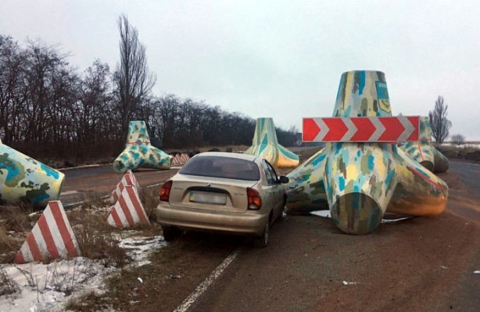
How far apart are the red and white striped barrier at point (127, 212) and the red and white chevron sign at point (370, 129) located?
154 inches

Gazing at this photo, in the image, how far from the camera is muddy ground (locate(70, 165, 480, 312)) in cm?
436

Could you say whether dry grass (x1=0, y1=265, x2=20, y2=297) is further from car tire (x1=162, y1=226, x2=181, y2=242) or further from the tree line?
the tree line

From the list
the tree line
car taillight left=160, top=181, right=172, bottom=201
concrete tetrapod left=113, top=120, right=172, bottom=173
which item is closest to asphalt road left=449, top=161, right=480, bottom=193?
car taillight left=160, top=181, right=172, bottom=201

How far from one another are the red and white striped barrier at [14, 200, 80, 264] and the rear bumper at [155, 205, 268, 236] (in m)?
1.44

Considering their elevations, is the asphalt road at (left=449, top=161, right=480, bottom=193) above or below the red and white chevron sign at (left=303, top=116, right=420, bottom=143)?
below

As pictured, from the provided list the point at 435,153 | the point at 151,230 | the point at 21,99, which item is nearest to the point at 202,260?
the point at 151,230

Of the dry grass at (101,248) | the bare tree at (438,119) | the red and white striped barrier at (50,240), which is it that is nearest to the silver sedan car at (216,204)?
the dry grass at (101,248)

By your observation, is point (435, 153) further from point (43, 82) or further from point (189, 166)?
point (43, 82)

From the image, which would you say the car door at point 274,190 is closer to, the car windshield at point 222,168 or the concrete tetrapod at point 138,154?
the car windshield at point 222,168

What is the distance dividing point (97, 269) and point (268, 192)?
293 cm

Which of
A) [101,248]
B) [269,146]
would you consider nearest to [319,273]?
[101,248]

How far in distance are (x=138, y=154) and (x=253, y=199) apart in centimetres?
1988

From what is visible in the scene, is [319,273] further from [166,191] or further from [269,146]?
[269,146]

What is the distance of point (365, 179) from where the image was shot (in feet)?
24.0
